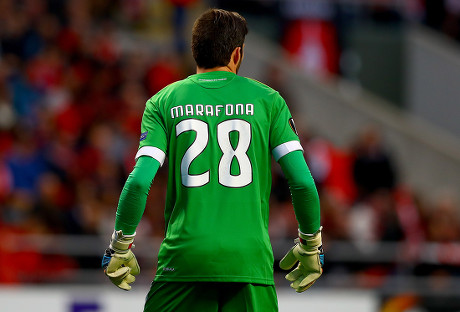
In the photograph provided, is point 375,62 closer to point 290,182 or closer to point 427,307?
point 427,307

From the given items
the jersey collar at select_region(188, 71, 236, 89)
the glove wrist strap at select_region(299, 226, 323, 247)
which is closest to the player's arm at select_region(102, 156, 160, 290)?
the jersey collar at select_region(188, 71, 236, 89)

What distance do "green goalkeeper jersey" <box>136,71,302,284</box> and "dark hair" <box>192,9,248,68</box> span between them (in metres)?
0.09

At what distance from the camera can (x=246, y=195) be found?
3.82 meters

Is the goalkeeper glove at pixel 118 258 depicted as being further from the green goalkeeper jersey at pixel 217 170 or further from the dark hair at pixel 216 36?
the dark hair at pixel 216 36

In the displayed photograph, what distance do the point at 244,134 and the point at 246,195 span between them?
0.85 ft

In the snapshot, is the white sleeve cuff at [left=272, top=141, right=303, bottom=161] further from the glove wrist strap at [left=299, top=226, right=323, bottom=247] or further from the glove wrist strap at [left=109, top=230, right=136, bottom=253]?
the glove wrist strap at [left=109, top=230, right=136, bottom=253]

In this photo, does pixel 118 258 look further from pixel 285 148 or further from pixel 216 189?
pixel 285 148

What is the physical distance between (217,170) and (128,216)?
421mm

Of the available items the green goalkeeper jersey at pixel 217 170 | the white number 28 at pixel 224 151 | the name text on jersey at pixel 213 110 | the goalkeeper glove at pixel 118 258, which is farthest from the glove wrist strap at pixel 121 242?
the name text on jersey at pixel 213 110

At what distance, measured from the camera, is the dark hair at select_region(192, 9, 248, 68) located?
390 centimetres

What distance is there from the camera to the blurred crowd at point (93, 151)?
357 inches

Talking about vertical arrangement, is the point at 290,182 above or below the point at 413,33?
above

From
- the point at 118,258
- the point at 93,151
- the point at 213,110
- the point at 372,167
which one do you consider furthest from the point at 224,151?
the point at 372,167

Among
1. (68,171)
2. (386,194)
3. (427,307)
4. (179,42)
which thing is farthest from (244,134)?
(179,42)
